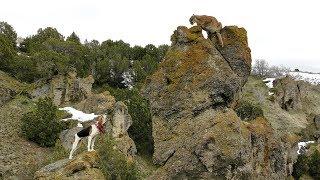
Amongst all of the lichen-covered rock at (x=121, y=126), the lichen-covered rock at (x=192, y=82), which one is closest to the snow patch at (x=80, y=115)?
the lichen-covered rock at (x=121, y=126)

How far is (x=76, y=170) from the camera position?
605 inches

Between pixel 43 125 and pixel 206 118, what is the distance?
22.7m

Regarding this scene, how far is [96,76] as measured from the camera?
65.9 meters

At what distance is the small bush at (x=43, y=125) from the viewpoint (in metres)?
38.7

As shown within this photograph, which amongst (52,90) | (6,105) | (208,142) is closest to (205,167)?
(208,142)

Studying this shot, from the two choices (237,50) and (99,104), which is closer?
(237,50)

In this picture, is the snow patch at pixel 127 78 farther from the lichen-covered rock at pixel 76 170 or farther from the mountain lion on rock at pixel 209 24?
the lichen-covered rock at pixel 76 170

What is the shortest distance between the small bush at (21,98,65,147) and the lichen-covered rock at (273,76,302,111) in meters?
49.2

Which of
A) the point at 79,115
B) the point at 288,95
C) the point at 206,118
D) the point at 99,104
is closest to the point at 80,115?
the point at 79,115

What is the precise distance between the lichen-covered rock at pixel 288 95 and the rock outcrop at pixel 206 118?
2420 inches

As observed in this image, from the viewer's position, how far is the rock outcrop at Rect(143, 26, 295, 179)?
59.7 feet

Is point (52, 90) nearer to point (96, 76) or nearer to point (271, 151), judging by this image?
point (96, 76)

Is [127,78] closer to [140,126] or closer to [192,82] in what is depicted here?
[140,126]

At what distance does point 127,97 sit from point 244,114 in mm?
13833
